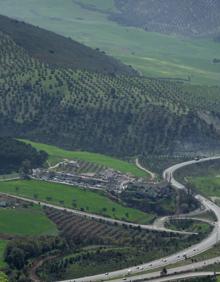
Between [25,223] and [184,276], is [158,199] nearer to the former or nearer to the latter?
[25,223]

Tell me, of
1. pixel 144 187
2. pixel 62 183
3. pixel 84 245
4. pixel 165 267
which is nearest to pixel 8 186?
pixel 62 183

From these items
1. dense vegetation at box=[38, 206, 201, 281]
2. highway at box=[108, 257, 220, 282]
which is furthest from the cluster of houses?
highway at box=[108, 257, 220, 282]

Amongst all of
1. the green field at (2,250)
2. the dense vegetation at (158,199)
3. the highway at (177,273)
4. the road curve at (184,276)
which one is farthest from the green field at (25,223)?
the road curve at (184,276)

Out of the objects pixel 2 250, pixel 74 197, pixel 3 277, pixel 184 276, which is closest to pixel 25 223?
pixel 2 250

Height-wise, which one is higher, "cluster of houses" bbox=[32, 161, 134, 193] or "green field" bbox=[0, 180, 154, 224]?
"cluster of houses" bbox=[32, 161, 134, 193]

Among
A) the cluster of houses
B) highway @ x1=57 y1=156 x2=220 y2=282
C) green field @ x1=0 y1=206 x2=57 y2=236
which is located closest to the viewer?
highway @ x1=57 y1=156 x2=220 y2=282

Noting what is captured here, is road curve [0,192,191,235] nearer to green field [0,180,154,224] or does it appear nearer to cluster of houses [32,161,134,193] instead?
green field [0,180,154,224]

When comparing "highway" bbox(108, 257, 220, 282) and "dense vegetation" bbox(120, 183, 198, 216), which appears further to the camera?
"dense vegetation" bbox(120, 183, 198, 216)
